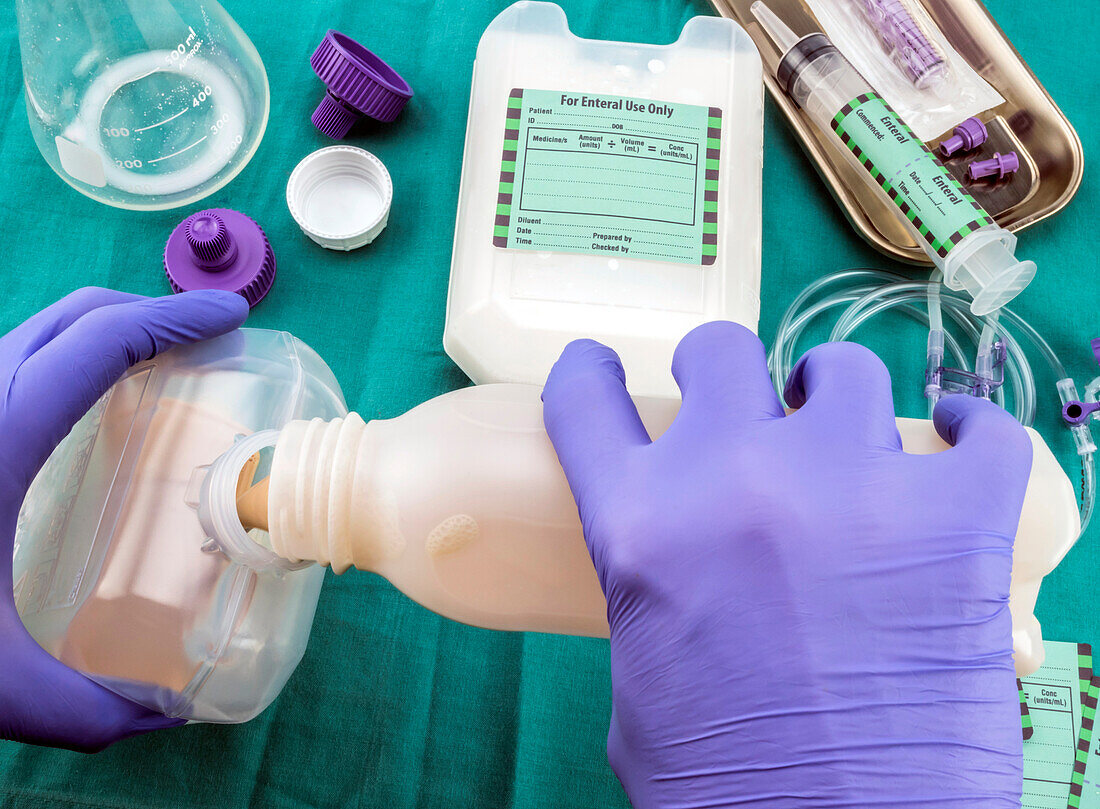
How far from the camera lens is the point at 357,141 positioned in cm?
116

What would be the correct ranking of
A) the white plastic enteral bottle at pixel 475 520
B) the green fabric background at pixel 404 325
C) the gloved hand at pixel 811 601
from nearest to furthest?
the gloved hand at pixel 811 601, the white plastic enteral bottle at pixel 475 520, the green fabric background at pixel 404 325

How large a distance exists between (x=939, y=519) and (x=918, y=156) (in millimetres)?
641

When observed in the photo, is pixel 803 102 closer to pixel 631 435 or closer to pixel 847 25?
pixel 847 25

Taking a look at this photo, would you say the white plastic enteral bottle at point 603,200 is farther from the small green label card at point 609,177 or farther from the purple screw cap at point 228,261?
the purple screw cap at point 228,261

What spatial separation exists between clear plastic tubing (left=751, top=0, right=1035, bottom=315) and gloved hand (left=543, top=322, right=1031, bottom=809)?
0.41 m

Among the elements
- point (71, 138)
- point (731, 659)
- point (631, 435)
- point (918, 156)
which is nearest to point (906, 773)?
point (731, 659)

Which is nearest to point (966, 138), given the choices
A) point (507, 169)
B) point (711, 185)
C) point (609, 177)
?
point (711, 185)

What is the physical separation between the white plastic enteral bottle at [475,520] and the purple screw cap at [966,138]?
0.56m

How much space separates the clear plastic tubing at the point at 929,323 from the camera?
3.51 ft

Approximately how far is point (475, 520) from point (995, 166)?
37.1 inches

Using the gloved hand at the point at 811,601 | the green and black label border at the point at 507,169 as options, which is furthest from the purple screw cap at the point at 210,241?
the gloved hand at the point at 811,601

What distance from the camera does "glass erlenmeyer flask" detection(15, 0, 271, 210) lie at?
106 centimetres

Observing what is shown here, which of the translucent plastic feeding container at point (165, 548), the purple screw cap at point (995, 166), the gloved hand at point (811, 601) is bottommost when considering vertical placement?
the translucent plastic feeding container at point (165, 548)

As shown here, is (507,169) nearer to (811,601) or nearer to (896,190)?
(896,190)
